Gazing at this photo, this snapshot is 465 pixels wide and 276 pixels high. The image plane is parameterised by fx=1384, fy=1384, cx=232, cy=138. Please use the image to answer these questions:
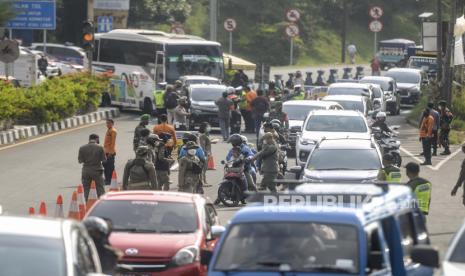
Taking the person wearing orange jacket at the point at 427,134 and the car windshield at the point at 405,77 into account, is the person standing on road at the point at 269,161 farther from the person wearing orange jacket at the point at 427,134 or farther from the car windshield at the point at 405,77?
the car windshield at the point at 405,77

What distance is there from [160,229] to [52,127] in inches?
1019

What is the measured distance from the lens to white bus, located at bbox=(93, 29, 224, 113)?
49656 millimetres

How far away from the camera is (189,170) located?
23844mm

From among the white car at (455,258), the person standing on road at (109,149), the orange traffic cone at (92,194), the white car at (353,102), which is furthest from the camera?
the white car at (353,102)

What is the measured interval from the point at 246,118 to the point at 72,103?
5.39 m

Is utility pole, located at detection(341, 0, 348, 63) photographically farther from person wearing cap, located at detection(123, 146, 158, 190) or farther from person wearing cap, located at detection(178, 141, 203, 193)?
person wearing cap, located at detection(123, 146, 158, 190)

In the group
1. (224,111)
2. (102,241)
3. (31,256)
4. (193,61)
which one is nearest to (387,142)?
(224,111)

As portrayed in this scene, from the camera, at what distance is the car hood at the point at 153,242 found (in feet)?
48.1

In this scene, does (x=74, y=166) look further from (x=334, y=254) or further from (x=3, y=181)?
(x=334, y=254)

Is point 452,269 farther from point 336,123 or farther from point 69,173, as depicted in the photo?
point 336,123

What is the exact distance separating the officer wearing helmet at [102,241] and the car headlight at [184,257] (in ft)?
5.60

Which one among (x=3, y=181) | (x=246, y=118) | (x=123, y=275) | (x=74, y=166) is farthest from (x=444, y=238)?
(x=246, y=118)

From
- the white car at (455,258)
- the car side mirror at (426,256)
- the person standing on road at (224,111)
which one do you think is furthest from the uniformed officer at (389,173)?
the person standing on road at (224,111)

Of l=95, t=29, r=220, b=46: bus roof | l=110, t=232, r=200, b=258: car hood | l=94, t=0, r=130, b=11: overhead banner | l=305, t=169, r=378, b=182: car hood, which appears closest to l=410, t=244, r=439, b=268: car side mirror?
l=110, t=232, r=200, b=258: car hood
